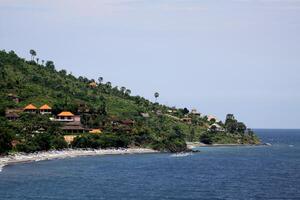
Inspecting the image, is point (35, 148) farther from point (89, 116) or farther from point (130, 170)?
point (89, 116)

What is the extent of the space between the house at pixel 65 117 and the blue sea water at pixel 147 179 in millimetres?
33399

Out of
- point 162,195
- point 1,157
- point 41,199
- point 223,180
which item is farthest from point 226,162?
point 41,199

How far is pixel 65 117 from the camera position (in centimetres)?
15988

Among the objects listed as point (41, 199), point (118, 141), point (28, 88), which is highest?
point (28, 88)

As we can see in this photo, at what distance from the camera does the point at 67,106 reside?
165 meters

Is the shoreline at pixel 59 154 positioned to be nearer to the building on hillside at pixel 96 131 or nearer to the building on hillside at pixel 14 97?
the building on hillside at pixel 96 131

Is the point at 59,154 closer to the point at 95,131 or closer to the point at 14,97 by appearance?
the point at 95,131

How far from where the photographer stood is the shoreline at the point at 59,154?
10845 centimetres

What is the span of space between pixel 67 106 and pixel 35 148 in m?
40.0

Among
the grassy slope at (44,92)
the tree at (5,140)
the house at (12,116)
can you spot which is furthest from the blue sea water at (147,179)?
the grassy slope at (44,92)

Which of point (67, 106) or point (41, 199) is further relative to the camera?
point (67, 106)

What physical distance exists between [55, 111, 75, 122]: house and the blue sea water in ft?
110

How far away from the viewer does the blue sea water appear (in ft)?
244

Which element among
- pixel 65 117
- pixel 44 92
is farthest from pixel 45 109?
pixel 44 92
